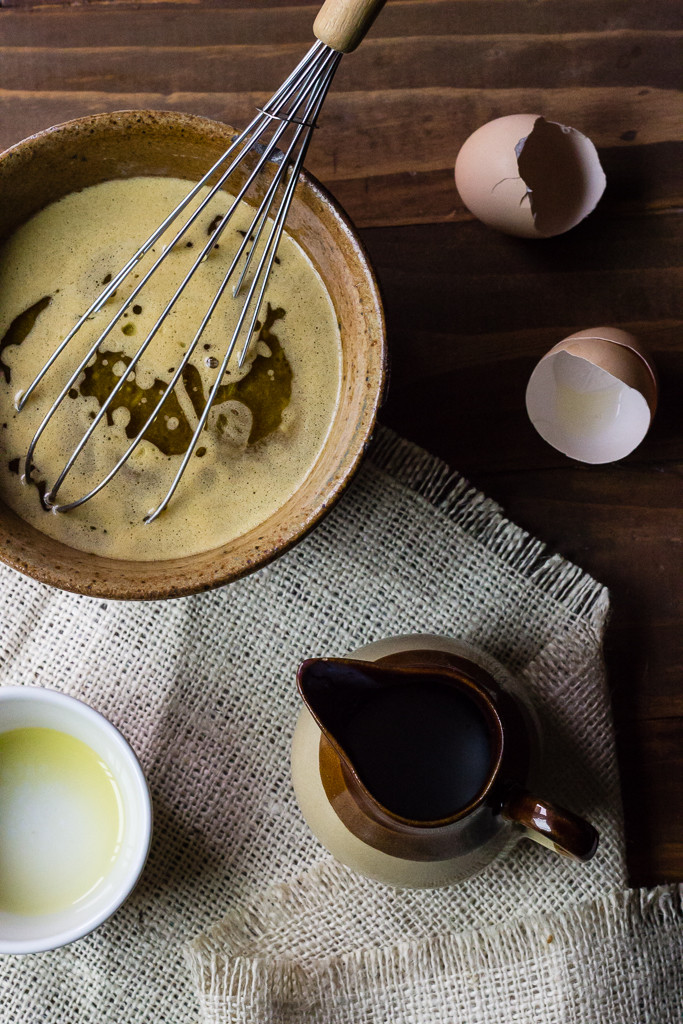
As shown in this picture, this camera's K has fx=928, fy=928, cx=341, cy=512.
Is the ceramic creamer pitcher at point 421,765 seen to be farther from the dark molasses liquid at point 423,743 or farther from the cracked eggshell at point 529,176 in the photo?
the cracked eggshell at point 529,176

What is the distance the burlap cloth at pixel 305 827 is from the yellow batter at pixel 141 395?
96 millimetres

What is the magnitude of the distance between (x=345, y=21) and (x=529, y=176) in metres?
0.31

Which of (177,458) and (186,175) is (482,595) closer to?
(177,458)

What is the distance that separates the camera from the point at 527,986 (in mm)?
772

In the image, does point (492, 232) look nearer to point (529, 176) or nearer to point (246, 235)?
point (529, 176)

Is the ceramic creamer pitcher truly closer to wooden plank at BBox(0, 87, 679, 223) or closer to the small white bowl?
the small white bowl

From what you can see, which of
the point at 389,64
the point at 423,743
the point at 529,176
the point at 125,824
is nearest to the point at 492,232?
the point at 529,176

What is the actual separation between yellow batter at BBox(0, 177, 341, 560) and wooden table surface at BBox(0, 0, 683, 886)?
0.41 ft

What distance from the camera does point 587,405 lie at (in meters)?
0.80

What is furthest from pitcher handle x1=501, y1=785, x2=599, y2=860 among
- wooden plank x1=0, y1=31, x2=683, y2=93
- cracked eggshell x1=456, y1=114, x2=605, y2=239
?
wooden plank x1=0, y1=31, x2=683, y2=93

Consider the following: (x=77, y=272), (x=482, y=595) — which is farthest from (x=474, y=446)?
(x=77, y=272)

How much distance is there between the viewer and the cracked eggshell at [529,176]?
757 millimetres

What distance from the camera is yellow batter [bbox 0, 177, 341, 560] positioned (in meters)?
0.72

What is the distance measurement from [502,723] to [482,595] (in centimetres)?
18
